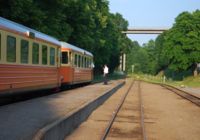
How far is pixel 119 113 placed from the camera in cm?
2203

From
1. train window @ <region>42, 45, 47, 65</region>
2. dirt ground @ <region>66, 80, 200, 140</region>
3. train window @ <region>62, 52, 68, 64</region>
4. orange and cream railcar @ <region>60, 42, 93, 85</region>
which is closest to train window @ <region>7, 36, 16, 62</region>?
dirt ground @ <region>66, 80, 200, 140</region>

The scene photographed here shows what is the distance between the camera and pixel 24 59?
19078 millimetres

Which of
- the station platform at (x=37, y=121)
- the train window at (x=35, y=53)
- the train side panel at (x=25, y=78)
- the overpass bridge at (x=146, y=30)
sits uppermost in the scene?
the overpass bridge at (x=146, y=30)

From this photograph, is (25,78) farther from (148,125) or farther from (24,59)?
(148,125)

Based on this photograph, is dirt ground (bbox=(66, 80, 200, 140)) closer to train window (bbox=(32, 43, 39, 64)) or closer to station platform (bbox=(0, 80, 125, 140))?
station platform (bbox=(0, 80, 125, 140))

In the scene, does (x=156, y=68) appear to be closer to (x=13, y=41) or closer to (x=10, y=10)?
(x=10, y=10)

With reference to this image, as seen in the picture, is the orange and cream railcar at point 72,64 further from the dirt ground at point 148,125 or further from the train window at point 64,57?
the dirt ground at point 148,125

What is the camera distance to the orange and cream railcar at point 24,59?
1655 centimetres

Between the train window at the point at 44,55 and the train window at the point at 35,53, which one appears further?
the train window at the point at 44,55

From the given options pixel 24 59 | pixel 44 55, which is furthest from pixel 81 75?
pixel 24 59

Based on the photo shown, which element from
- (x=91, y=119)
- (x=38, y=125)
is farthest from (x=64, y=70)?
(x=38, y=125)

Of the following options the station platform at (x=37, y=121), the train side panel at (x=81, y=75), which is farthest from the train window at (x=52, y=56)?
the train side panel at (x=81, y=75)

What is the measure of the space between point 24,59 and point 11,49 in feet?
6.19

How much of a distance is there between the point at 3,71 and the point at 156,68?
125 meters
